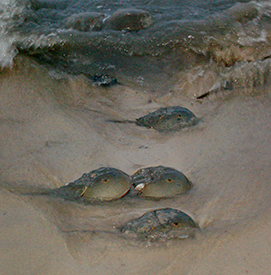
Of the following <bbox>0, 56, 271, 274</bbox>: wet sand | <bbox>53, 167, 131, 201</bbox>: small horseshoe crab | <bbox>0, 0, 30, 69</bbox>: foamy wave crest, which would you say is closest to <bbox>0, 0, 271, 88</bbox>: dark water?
<bbox>0, 0, 30, 69</bbox>: foamy wave crest

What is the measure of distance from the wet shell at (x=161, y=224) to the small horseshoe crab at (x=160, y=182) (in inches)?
11.3

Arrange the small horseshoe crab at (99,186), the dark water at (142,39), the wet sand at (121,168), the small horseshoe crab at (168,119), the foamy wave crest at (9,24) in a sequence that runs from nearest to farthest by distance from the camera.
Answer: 1. the wet sand at (121,168)
2. the small horseshoe crab at (99,186)
3. the small horseshoe crab at (168,119)
4. the foamy wave crest at (9,24)
5. the dark water at (142,39)

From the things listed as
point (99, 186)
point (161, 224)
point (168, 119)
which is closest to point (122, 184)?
point (99, 186)

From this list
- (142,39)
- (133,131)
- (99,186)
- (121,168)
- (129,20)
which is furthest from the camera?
(129,20)

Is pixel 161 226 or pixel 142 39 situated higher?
pixel 142 39

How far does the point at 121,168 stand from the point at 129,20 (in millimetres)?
2910

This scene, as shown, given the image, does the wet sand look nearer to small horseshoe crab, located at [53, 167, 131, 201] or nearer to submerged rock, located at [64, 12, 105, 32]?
small horseshoe crab, located at [53, 167, 131, 201]

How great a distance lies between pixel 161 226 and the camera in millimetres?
2193

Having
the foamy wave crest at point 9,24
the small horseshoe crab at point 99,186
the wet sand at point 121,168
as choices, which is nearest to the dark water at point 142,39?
the foamy wave crest at point 9,24

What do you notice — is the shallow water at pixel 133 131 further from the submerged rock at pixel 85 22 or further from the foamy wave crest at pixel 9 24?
the submerged rock at pixel 85 22

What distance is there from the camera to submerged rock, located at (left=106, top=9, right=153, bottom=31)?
5.05 meters

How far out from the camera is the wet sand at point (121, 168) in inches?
79.3

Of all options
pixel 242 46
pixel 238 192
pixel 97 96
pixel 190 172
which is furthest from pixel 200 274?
pixel 242 46

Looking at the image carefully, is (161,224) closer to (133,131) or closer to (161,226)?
(161,226)
